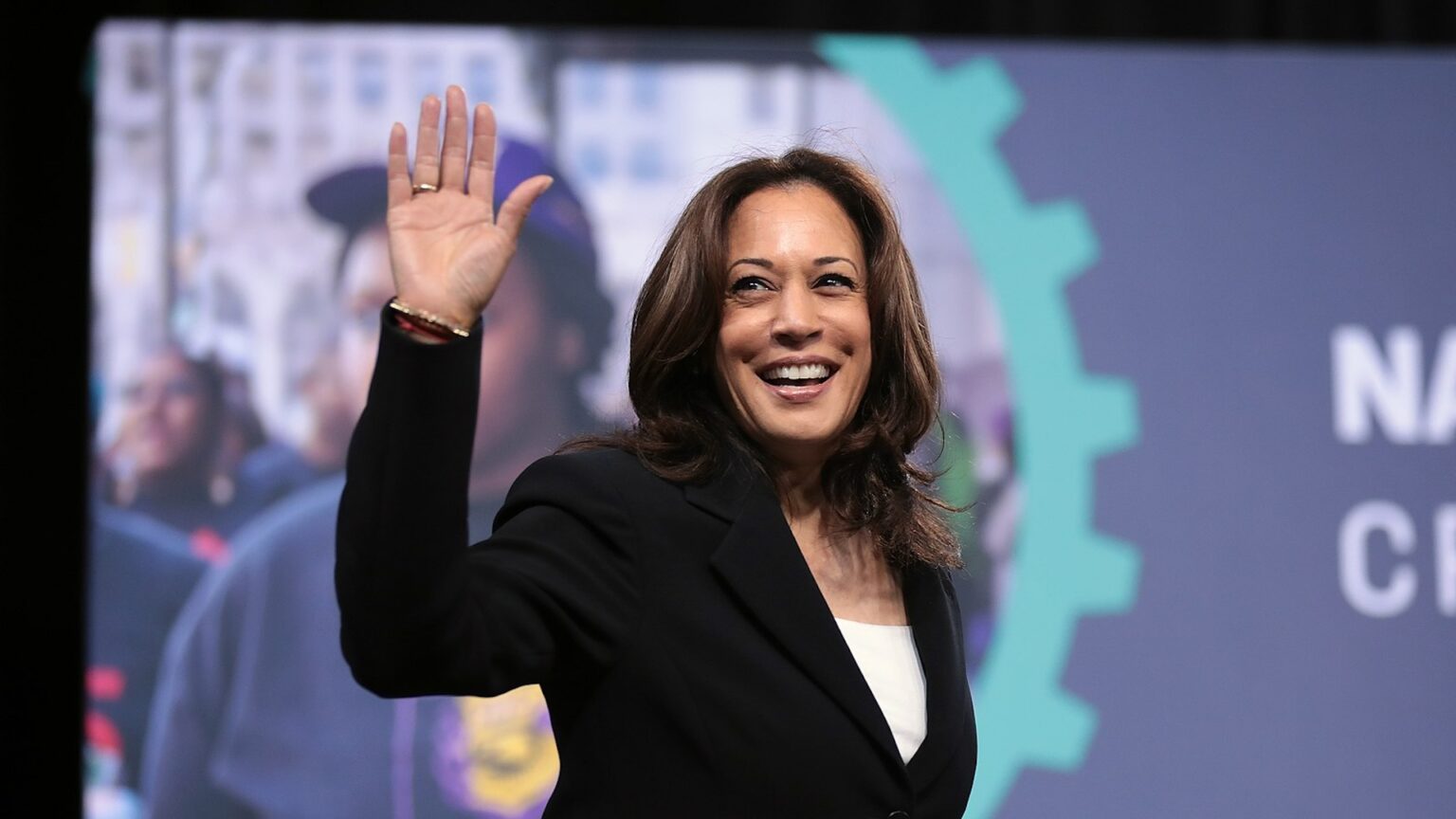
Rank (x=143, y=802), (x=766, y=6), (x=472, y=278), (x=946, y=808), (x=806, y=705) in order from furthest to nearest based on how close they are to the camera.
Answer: (x=766, y=6) → (x=143, y=802) → (x=946, y=808) → (x=806, y=705) → (x=472, y=278)

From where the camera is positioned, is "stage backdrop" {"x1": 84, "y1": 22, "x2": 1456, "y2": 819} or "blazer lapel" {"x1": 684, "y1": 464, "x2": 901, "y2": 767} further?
"stage backdrop" {"x1": 84, "y1": 22, "x2": 1456, "y2": 819}

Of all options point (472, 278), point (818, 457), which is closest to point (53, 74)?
point (818, 457)

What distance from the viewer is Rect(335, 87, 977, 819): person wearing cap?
0.98m

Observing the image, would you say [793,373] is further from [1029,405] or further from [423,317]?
[1029,405]

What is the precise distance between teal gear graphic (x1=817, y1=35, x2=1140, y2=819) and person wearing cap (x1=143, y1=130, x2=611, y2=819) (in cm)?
81

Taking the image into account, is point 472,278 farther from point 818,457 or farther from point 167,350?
point 167,350

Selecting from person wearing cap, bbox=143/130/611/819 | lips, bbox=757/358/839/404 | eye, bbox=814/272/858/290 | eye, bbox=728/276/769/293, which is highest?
eye, bbox=814/272/858/290

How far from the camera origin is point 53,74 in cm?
333

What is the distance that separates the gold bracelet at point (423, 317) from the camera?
991mm

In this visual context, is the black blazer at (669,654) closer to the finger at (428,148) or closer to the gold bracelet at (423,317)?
the gold bracelet at (423,317)

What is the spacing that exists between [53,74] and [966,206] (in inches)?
82.9

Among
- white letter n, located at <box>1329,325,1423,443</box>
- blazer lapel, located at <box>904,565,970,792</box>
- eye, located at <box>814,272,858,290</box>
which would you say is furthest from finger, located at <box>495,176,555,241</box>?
white letter n, located at <box>1329,325,1423,443</box>

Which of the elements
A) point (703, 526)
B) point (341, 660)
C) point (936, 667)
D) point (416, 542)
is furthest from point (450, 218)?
point (341, 660)

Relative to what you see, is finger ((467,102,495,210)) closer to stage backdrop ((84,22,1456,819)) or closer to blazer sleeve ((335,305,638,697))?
blazer sleeve ((335,305,638,697))
